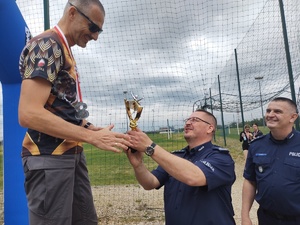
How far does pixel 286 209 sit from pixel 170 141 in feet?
14.2

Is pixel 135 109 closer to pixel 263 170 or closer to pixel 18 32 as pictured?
pixel 263 170

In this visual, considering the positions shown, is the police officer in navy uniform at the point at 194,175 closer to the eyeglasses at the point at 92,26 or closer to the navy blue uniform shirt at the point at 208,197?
the navy blue uniform shirt at the point at 208,197

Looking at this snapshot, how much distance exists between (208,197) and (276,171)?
0.99 metres

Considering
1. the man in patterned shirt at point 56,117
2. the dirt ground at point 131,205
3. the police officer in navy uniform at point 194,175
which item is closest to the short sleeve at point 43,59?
the man in patterned shirt at point 56,117

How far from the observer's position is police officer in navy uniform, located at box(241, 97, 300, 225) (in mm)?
2863

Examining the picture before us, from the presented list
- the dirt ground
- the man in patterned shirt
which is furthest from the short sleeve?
the dirt ground

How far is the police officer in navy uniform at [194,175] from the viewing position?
213cm

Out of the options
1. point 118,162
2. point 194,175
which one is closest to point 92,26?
point 194,175

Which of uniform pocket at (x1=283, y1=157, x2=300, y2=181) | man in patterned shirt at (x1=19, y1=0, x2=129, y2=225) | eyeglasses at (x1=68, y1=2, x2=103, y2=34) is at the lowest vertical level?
uniform pocket at (x1=283, y1=157, x2=300, y2=181)

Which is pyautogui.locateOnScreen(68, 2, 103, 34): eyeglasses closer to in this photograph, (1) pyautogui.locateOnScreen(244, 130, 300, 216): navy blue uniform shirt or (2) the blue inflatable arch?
(2) the blue inflatable arch

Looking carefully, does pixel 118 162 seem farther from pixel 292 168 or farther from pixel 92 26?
pixel 92 26

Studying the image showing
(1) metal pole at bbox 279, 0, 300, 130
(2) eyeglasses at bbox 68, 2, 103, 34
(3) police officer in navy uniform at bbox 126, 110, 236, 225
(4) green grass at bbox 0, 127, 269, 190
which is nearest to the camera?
(2) eyeglasses at bbox 68, 2, 103, 34

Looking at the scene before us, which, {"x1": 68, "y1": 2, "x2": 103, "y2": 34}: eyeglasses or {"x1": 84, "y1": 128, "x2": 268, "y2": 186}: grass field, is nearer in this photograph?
{"x1": 68, "y1": 2, "x2": 103, "y2": 34}: eyeglasses

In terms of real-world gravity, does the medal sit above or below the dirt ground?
above
